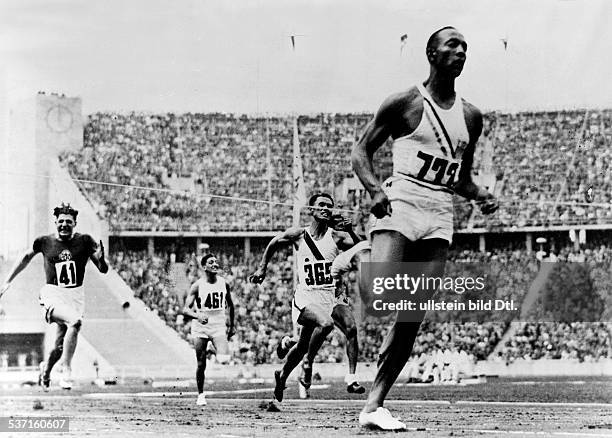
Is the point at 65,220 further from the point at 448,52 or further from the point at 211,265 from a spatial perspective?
the point at 448,52

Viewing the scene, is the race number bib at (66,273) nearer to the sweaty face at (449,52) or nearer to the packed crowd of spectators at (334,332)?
the packed crowd of spectators at (334,332)

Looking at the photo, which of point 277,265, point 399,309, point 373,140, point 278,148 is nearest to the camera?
point 373,140

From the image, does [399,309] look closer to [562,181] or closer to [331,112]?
[331,112]

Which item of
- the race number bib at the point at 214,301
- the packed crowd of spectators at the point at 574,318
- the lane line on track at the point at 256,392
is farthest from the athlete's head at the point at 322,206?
the packed crowd of spectators at the point at 574,318

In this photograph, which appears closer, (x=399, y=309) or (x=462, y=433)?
(x=462, y=433)

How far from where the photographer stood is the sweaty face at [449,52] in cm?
727

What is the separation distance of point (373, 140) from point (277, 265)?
2.56m

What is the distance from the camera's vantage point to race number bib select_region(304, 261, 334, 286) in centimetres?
912

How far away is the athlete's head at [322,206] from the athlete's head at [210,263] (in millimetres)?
1154

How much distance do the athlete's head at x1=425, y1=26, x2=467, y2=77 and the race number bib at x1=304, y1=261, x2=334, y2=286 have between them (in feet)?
7.80

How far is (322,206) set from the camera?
9289 mm

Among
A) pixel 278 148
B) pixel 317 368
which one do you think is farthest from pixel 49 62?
pixel 317 368

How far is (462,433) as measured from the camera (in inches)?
290

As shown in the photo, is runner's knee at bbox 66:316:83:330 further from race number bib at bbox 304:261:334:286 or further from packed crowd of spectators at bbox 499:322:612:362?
packed crowd of spectators at bbox 499:322:612:362
